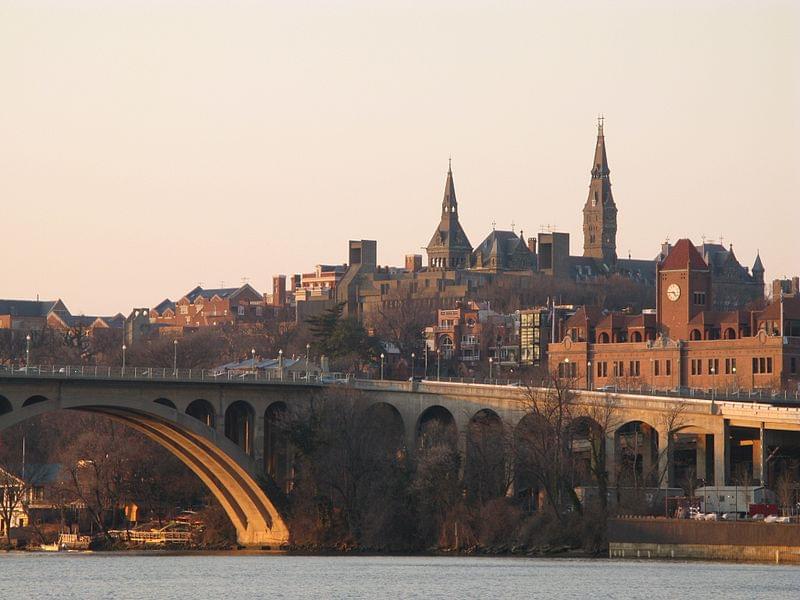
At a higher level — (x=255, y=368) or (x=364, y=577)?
(x=255, y=368)

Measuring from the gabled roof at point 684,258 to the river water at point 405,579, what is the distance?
67759 millimetres

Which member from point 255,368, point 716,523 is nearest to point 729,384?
point 255,368

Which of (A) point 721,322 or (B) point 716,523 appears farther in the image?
(A) point 721,322

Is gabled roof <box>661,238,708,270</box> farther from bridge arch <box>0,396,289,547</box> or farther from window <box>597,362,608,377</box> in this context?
bridge arch <box>0,396,289,547</box>

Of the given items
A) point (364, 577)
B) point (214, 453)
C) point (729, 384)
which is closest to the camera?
point (364, 577)

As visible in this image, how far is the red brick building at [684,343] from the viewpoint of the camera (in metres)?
164

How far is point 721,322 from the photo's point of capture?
171 meters

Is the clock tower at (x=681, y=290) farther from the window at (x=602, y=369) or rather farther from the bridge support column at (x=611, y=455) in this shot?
the bridge support column at (x=611, y=455)

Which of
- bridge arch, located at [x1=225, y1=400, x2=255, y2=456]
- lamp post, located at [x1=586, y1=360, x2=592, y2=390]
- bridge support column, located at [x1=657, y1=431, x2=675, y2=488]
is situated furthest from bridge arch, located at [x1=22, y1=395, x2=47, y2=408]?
lamp post, located at [x1=586, y1=360, x2=592, y2=390]

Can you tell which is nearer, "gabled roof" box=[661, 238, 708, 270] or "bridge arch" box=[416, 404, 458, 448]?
"bridge arch" box=[416, 404, 458, 448]

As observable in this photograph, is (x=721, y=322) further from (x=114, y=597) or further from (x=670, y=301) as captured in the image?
(x=114, y=597)

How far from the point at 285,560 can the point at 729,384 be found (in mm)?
56407

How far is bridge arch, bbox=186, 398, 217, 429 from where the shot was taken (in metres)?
127

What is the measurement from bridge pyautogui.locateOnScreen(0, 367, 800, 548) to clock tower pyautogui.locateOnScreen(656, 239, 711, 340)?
47.2 m
